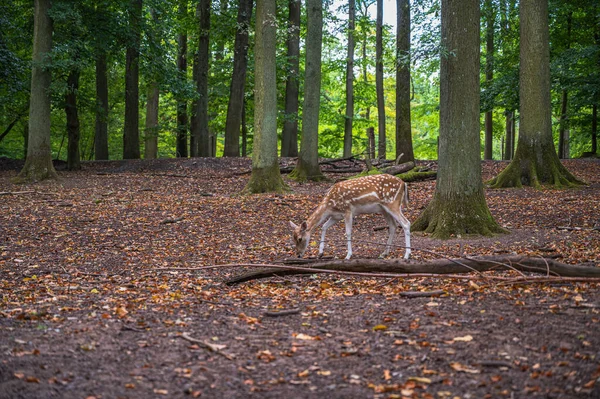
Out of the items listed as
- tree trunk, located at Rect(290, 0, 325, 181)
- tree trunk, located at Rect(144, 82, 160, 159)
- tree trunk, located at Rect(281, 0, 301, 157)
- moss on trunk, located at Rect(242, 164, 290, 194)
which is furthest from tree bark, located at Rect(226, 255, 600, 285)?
tree trunk, located at Rect(144, 82, 160, 159)

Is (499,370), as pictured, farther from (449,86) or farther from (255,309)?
(449,86)

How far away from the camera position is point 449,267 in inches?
271

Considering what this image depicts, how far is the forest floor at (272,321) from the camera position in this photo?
4066mm

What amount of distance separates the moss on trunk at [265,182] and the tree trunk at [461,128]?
5997mm

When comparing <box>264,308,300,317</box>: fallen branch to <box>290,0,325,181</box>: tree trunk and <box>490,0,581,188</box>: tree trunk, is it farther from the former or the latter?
<box>290,0,325,181</box>: tree trunk

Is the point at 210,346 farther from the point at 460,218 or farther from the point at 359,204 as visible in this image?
the point at 460,218

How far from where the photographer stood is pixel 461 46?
1026 cm

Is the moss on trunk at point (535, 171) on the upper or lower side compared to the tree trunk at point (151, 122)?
lower

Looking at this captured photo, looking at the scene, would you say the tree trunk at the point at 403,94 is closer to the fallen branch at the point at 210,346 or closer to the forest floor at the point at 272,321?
the forest floor at the point at 272,321

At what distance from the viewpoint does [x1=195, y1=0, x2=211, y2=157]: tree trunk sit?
24.7 m

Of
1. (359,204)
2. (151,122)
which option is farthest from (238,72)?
(359,204)

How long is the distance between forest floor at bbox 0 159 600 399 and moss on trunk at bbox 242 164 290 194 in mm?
3615

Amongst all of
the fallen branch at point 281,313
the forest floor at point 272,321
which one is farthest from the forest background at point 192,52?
the fallen branch at point 281,313

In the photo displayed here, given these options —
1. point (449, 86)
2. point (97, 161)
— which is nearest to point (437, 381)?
point (449, 86)
